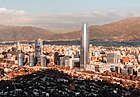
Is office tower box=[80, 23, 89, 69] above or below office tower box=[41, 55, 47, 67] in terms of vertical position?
above

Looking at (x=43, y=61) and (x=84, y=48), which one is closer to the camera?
(x=43, y=61)

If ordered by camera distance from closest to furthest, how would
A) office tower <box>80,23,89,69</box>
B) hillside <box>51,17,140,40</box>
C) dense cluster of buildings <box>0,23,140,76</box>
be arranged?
1. dense cluster of buildings <box>0,23,140,76</box>
2. office tower <box>80,23,89,69</box>
3. hillside <box>51,17,140,40</box>

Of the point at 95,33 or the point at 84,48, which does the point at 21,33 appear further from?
the point at 84,48

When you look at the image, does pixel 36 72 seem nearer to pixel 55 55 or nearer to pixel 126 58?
pixel 55 55

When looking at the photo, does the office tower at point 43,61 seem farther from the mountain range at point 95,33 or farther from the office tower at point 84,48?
the mountain range at point 95,33

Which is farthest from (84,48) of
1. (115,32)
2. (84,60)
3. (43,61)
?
(115,32)

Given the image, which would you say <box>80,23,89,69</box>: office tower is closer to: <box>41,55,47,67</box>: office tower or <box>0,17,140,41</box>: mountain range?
<box>41,55,47,67</box>: office tower

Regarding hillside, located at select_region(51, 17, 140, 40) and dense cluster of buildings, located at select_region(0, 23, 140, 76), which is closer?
dense cluster of buildings, located at select_region(0, 23, 140, 76)

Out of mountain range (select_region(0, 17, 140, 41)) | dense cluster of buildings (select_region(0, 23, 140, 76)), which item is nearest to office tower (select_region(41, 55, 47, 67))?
dense cluster of buildings (select_region(0, 23, 140, 76))

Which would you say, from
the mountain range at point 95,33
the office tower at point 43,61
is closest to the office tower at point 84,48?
the office tower at point 43,61
